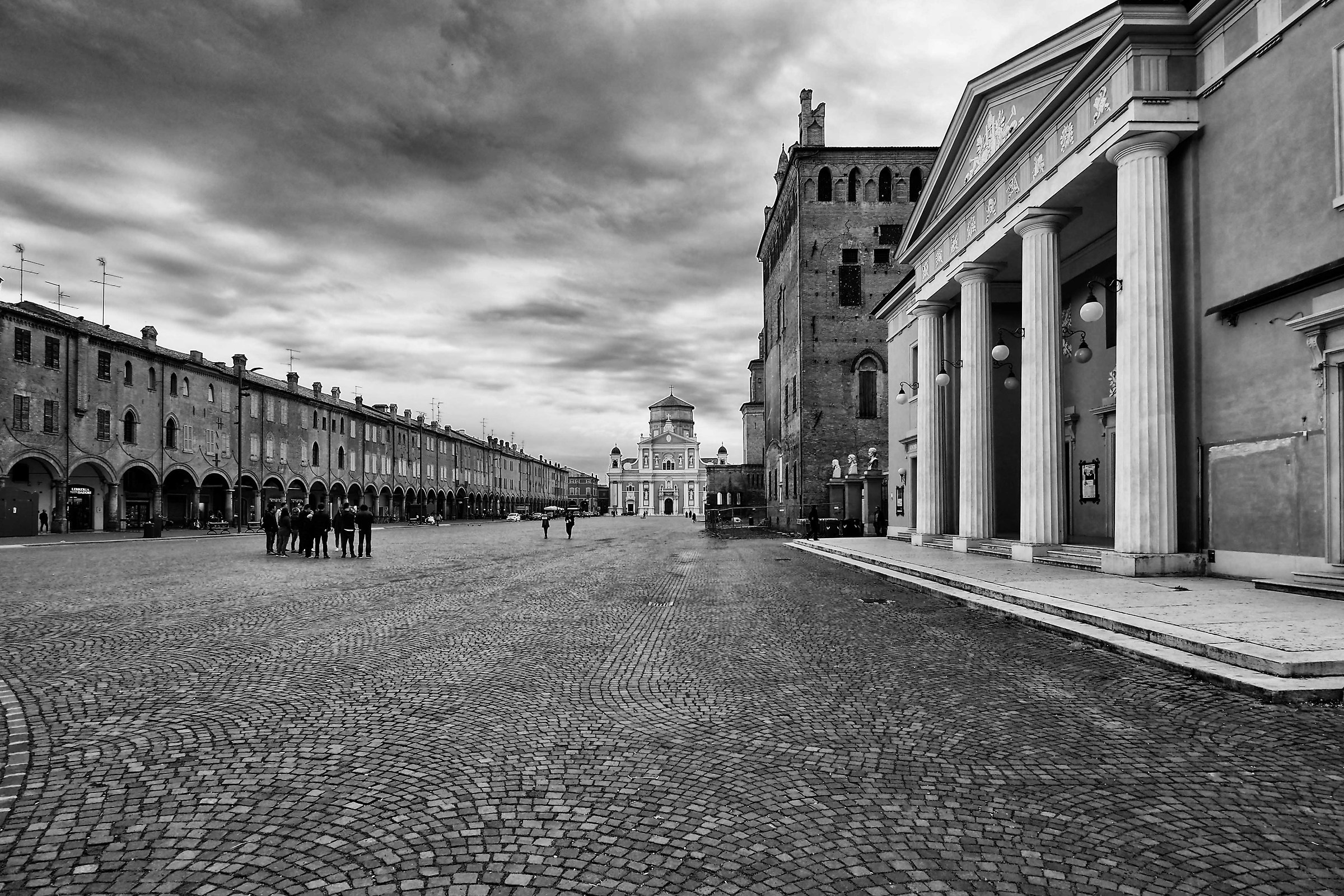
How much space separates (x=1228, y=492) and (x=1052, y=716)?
907 centimetres

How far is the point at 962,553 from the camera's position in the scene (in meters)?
19.5

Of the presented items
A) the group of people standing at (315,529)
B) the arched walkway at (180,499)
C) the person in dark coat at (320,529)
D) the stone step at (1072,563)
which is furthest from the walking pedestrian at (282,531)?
the arched walkway at (180,499)

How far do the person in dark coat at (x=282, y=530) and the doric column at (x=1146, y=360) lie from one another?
21553 mm

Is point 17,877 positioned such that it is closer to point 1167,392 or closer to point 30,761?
point 30,761

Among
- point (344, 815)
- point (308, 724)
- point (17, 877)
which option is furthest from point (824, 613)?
point (17, 877)

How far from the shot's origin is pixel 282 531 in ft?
77.7

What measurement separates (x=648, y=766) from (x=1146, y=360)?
12.0 meters

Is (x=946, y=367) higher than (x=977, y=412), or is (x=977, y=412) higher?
(x=946, y=367)

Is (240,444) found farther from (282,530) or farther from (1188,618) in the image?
(1188,618)

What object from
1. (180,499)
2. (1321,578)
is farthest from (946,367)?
(180,499)

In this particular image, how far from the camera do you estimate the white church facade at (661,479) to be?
142 m

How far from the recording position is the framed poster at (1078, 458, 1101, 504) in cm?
1967

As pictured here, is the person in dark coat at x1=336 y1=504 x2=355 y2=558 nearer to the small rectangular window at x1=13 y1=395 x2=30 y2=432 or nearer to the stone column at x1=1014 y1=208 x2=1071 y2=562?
the stone column at x1=1014 y1=208 x2=1071 y2=562

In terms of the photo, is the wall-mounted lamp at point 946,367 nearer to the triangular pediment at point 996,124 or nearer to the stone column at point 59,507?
the triangular pediment at point 996,124
